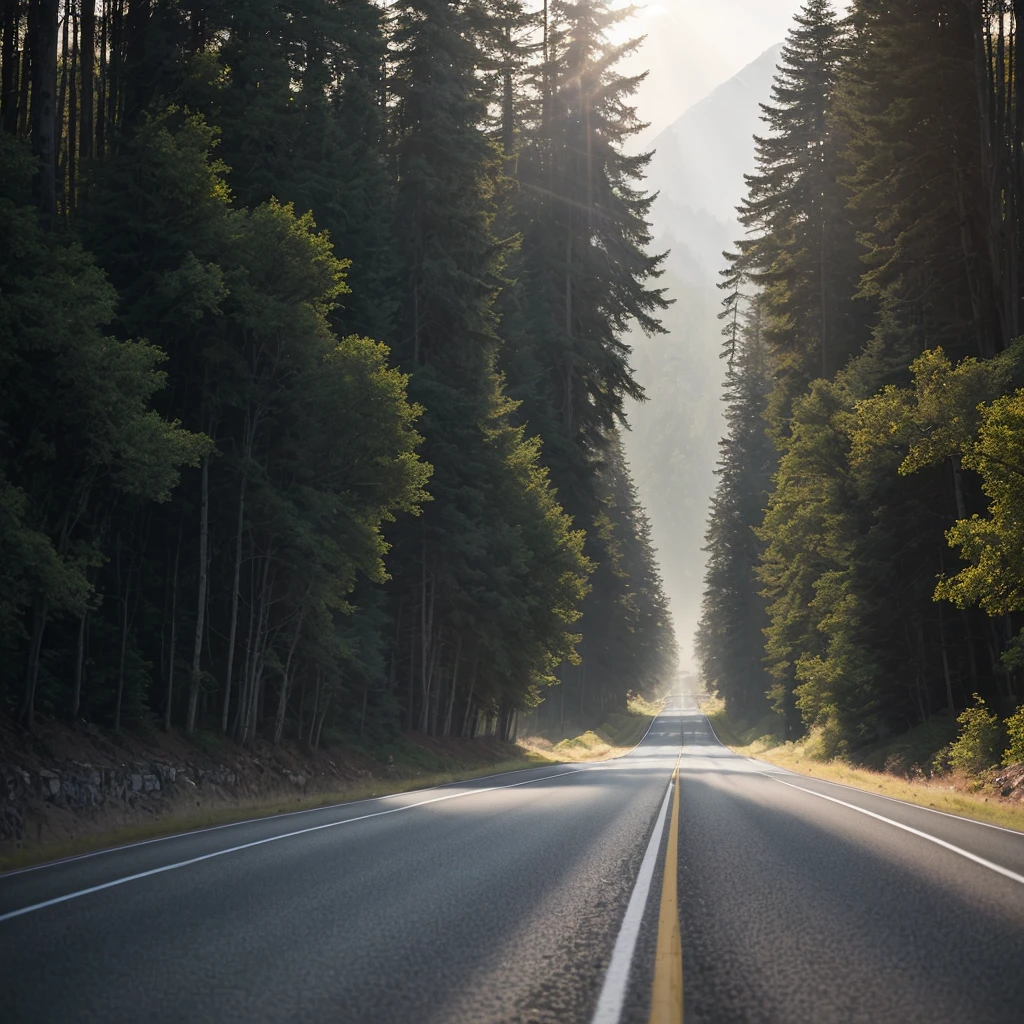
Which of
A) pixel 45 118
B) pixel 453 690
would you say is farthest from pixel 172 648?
pixel 453 690

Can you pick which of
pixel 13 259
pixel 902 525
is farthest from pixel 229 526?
pixel 902 525

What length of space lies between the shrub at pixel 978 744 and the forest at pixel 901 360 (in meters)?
0.32

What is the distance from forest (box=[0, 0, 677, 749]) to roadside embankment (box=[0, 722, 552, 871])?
0.78m

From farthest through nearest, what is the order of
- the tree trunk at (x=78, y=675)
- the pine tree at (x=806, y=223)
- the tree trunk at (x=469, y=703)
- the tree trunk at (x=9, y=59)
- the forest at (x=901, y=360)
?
the pine tree at (x=806, y=223)
the tree trunk at (x=469, y=703)
the tree trunk at (x=9, y=59)
the forest at (x=901, y=360)
the tree trunk at (x=78, y=675)

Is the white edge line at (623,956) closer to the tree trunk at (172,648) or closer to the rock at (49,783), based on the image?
the rock at (49,783)

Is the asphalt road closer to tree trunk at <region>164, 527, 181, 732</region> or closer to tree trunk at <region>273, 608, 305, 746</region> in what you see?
tree trunk at <region>164, 527, 181, 732</region>

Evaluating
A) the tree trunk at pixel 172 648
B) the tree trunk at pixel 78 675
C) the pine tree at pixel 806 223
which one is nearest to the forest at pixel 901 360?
the pine tree at pixel 806 223

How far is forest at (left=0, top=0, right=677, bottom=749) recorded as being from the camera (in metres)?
16.5

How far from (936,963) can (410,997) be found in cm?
308

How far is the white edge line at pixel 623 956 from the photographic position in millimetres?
5000

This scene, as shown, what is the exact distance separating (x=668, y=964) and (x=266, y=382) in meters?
19.8

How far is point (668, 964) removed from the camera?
589 cm

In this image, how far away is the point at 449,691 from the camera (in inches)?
1604

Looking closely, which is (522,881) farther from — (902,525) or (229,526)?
(902,525)
